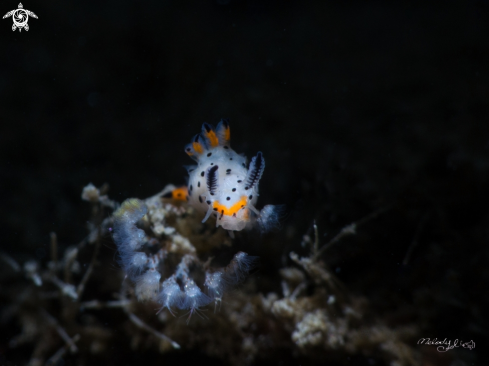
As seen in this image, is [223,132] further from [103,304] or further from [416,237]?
[416,237]

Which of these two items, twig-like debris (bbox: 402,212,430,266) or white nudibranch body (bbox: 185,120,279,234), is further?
twig-like debris (bbox: 402,212,430,266)

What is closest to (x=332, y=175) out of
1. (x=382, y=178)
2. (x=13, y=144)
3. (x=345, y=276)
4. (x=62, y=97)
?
(x=382, y=178)

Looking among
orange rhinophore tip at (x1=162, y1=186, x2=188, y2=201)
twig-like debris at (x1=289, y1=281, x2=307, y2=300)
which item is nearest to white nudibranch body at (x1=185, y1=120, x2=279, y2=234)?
orange rhinophore tip at (x1=162, y1=186, x2=188, y2=201)

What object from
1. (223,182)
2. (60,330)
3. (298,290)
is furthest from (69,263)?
(298,290)

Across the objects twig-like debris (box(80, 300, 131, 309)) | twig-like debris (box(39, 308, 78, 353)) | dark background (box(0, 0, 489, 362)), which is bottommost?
twig-like debris (box(39, 308, 78, 353))

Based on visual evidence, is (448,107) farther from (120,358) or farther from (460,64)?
(120,358)

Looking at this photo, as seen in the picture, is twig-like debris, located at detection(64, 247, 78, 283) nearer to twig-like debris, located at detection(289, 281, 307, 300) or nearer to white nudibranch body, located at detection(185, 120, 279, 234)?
white nudibranch body, located at detection(185, 120, 279, 234)

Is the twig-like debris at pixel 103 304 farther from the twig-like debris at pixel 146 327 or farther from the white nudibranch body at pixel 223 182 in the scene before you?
the white nudibranch body at pixel 223 182

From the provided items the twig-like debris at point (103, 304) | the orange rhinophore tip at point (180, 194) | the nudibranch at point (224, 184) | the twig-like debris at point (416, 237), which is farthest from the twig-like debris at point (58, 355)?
the twig-like debris at point (416, 237)
